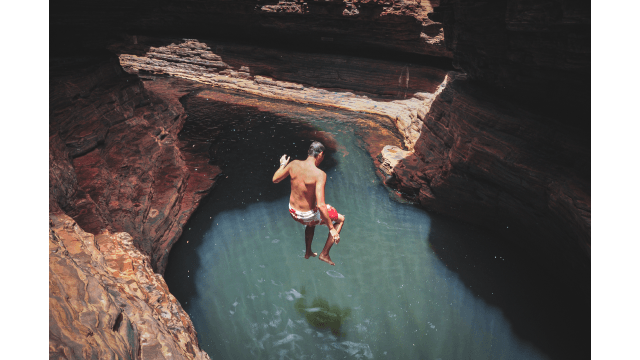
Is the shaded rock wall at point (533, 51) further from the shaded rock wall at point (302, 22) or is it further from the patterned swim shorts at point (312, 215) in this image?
the shaded rock wall at point (302, 22)

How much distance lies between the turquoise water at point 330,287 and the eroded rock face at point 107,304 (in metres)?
1.01

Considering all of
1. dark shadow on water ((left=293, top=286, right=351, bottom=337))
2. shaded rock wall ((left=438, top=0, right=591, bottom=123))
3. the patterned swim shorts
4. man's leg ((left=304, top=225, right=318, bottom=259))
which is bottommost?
dark shadow on water ((left=293, top=286, right=351, bottom=337))

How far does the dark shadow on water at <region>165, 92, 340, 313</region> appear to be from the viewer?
6.38m

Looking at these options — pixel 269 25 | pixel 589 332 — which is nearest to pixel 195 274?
pixel 589 332

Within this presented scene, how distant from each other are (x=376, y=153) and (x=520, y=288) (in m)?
4.71

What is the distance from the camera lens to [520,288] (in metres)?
5.82

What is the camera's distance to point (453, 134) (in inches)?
308

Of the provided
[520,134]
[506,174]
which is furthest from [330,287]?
[520,134]

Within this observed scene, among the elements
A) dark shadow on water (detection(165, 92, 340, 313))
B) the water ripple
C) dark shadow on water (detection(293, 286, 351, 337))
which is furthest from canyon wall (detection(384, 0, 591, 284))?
dark shadow on water (detection(293, 286, 351, 337))

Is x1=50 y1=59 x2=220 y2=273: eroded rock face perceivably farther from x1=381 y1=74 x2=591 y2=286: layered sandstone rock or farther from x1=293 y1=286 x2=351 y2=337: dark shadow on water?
x1=381 y1=74 x2=591 y2=286: layered sandstone rock

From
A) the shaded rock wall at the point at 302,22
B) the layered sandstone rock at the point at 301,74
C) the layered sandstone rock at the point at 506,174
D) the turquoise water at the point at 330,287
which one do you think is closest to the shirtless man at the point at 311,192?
the turquoise water at the point at 330,287

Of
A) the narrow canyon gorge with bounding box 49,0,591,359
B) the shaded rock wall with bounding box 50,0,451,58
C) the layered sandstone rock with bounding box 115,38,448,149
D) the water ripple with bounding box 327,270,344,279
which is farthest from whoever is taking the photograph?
Result: the layered sandstone rock with bounding box 115,38,448,149

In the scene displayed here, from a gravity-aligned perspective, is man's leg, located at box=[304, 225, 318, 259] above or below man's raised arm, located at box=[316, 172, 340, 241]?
below

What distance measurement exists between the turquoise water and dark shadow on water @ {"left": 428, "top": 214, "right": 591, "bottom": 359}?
10cm
